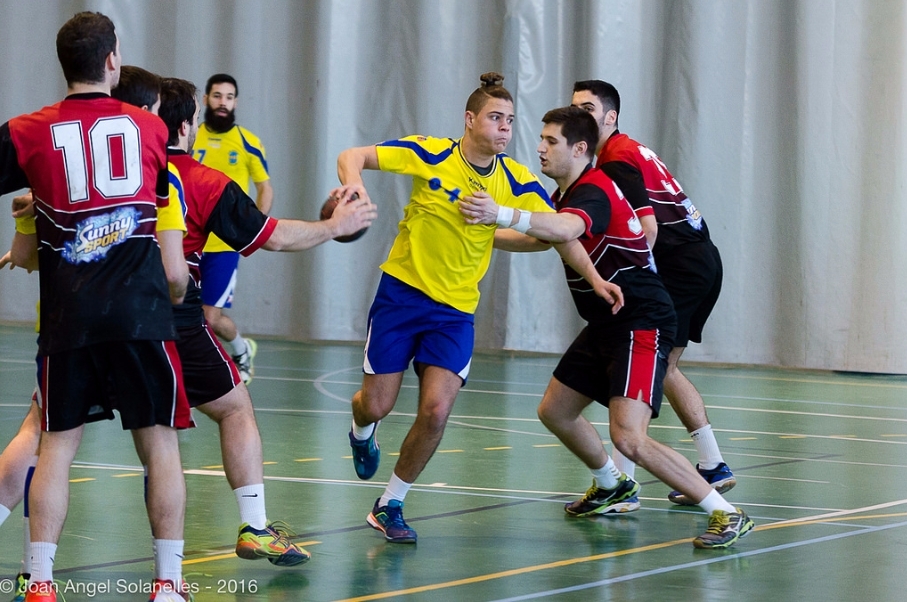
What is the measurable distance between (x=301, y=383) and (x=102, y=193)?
678 centimetres

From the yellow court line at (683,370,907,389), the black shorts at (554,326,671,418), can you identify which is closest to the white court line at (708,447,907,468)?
the black shorts at (554,326,671,418)

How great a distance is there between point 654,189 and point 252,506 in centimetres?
279

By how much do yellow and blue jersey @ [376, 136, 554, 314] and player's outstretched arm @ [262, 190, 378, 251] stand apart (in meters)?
1.20

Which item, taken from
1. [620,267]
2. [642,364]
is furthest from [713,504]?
[620,267]

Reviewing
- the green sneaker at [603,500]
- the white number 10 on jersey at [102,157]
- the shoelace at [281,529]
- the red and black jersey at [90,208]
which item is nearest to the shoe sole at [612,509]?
the green sneaker at [603,500]

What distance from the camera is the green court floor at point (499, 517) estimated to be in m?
4.54

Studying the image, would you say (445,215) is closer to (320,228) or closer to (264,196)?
(320,228)

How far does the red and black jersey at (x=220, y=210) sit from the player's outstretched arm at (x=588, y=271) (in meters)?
1.45

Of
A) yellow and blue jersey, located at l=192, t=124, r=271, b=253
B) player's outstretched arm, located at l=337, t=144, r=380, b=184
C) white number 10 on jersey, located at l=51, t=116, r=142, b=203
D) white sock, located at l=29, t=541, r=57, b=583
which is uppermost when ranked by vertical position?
yellow and blue jersey, located at l=192, t=124, r=271, b=253

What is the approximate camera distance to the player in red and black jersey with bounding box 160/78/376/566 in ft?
14.3

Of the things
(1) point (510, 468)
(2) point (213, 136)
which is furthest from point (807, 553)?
(2) point (213, 136)

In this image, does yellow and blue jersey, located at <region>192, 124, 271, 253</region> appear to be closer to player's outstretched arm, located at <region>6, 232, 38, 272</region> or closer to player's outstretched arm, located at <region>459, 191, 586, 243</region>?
player's outstretched arm, located at <region>459, 191, 586, 243</region>

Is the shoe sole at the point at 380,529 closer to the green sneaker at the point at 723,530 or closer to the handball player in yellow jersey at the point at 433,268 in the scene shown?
the handball player in yellow jersey at the point at 433,268

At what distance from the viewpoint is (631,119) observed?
1278 centimetres
